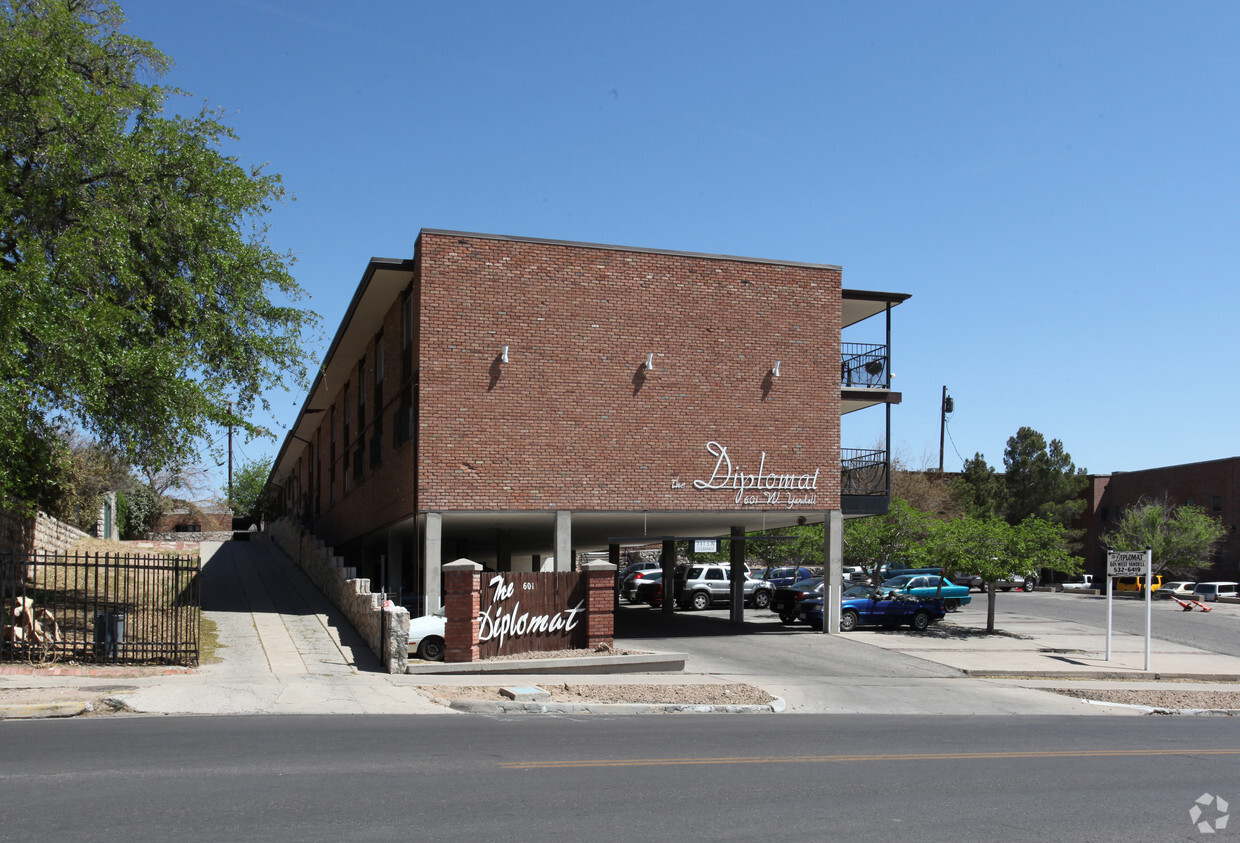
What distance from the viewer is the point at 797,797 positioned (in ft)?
28.9

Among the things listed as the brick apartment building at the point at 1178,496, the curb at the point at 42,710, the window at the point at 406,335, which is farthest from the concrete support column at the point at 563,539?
the brick apartment building at the point at 1178,496

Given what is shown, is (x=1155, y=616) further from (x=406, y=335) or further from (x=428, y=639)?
(x=428, y=639)

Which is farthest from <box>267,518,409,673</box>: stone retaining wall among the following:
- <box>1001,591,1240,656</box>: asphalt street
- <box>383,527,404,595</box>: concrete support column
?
<box>1001,591,1240,656</box>: asphalt street

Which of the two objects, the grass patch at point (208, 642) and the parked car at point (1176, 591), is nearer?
the grass patch at point (208, 642)

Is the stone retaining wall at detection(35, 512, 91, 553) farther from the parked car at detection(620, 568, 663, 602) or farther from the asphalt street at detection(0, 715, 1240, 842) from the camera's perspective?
the parked car at detection(620, 568, 663, 602)

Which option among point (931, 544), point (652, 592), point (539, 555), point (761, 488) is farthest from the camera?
point (539, 555)

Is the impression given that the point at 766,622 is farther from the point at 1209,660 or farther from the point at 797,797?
the point at 797,797

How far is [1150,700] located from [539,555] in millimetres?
34223

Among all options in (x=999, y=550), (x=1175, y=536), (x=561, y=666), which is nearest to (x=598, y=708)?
(x=561, y=666)

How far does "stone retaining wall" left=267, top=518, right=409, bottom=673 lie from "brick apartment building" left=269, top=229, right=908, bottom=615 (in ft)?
5.02

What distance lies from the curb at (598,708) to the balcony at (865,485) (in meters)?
12.5

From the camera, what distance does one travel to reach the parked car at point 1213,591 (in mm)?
50750

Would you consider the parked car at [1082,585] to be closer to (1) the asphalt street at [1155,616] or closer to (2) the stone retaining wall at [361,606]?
(1) the asphalt street at [1155,616]

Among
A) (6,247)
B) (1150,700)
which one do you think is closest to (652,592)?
(1150,700)
